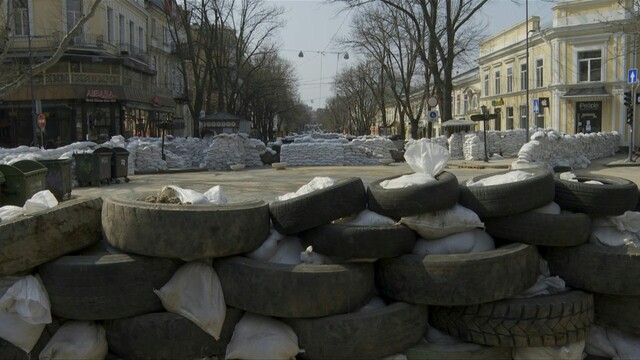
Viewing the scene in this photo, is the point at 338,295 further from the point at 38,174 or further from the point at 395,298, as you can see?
the point at 38,174

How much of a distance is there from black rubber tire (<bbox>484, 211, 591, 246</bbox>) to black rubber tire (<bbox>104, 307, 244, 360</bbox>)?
1798mm

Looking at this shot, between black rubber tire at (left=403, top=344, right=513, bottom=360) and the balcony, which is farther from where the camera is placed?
the balcony

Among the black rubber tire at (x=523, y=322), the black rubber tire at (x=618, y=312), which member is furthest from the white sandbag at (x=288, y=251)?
the black rubber tire at (x=618, y=312)

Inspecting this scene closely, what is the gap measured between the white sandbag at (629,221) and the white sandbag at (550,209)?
1.14 ft

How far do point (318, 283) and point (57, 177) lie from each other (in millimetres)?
11497

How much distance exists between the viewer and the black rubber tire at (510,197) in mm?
3477

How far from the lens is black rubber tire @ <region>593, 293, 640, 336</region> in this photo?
342cm

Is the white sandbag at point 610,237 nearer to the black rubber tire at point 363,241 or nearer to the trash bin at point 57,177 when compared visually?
the black rubber tire at point 363,241

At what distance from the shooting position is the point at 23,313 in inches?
119

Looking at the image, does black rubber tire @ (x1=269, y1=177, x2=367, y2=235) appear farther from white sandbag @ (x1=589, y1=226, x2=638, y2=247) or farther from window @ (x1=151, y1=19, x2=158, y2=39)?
window @ (x1=151, y1=19, x2=158, y2=39)

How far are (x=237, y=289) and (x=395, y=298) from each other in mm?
882

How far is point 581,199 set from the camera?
363 centimetres

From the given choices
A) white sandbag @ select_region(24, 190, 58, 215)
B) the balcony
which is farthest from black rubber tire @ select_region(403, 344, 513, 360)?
the balcony

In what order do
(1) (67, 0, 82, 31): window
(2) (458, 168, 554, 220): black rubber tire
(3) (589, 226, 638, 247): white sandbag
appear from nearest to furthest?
(2) (458, 168, 554, 220): black rubber tire, (3) (589, 226, 638, 247): white sandbag, (1) (67, 0, 82, 31): window
